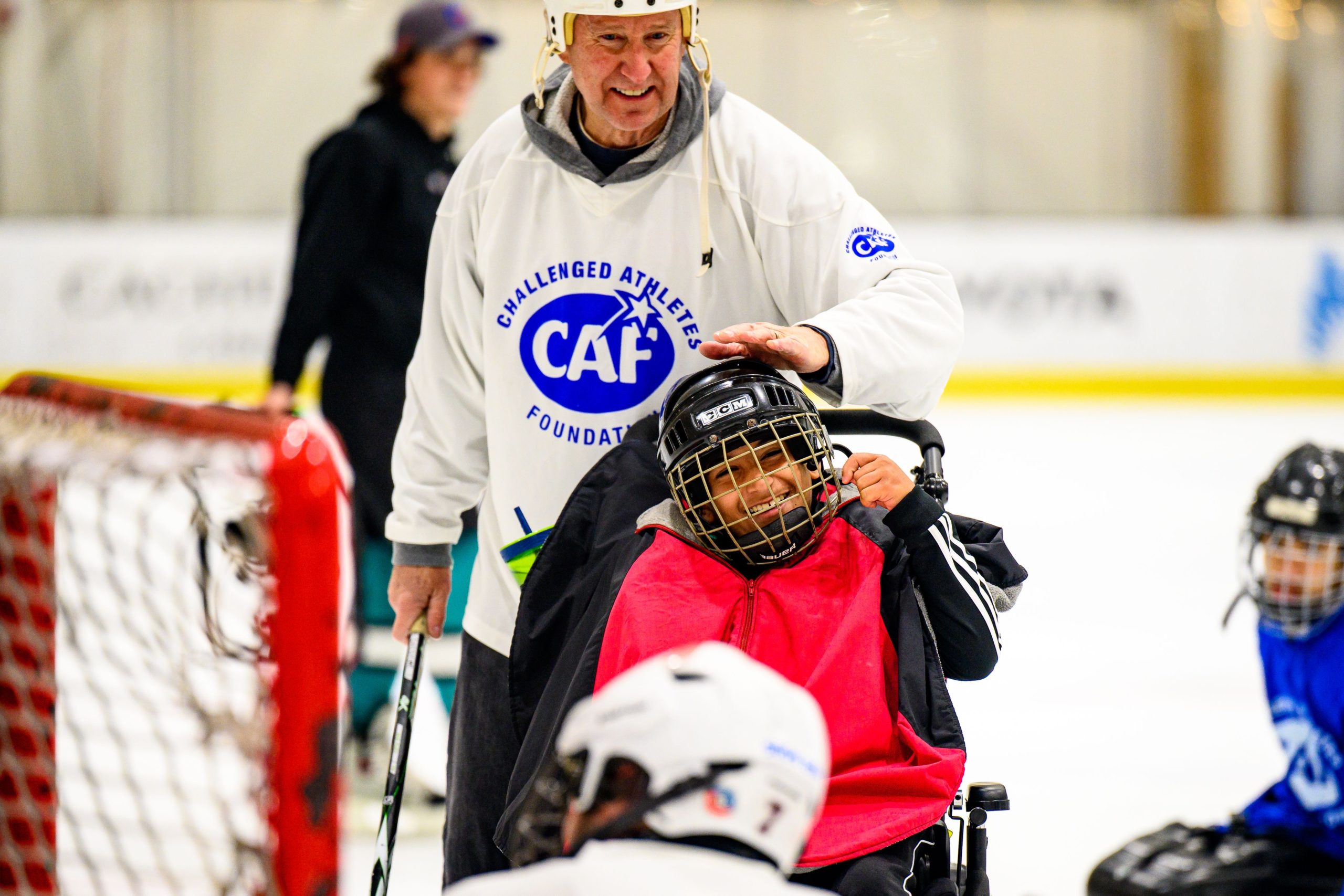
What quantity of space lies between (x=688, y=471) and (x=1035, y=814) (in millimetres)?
1739

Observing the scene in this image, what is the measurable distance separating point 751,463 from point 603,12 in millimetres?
565

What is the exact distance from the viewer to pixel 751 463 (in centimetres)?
159

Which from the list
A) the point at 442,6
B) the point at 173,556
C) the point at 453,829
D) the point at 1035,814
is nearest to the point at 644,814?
the point at 173,556

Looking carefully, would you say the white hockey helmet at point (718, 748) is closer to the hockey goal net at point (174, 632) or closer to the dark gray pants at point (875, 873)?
the hockey goal net at point (174, 632)

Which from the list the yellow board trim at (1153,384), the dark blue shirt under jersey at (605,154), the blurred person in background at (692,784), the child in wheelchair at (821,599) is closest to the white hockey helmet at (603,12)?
the dark blue shirt under jersey at (605,154)

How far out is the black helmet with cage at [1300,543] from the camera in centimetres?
213

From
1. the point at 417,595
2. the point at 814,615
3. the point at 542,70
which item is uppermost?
the point at 542,70

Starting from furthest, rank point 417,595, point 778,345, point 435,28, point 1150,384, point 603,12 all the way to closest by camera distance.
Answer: point 1150,384
point 435,28
point 417,595
point 603,12
point 778,345

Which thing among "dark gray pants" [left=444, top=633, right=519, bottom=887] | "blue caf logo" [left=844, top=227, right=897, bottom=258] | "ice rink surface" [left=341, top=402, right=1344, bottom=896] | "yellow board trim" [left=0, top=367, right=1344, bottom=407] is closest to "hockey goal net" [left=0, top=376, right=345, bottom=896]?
"dark gray pants" [left=444, top=633, right=519, bottom=887]

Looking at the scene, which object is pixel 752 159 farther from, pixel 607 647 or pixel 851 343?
pixel 607 647

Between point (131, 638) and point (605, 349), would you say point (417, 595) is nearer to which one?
point (605, 349)

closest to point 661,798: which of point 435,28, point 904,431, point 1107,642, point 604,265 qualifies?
point 904,431

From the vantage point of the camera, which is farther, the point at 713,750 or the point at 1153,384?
the point at 1153,384

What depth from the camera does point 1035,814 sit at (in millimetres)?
3008
